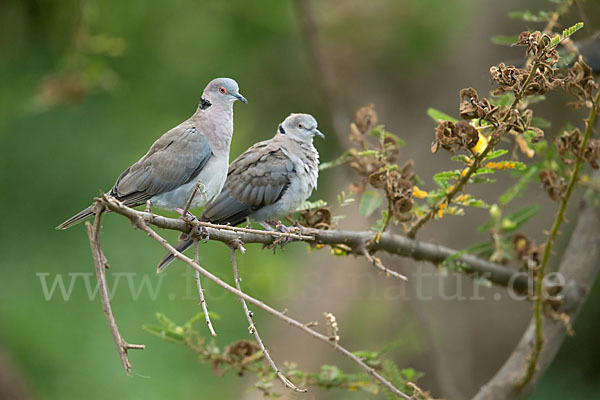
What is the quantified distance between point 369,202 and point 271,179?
66 cm

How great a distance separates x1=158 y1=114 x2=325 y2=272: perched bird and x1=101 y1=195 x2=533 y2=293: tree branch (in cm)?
56

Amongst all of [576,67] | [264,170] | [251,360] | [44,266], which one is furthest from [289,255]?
[576,67]

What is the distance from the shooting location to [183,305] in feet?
21.8

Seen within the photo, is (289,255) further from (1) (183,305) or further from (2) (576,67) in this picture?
(2) (576,67)

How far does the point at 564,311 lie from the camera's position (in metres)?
2.70

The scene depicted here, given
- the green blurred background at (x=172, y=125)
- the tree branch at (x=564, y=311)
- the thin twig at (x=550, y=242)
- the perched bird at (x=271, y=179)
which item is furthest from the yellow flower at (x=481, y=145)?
the green blurred background at (x=172, y=125)

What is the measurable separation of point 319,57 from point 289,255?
387cm

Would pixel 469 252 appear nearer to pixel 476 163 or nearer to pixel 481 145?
pixel 481 145

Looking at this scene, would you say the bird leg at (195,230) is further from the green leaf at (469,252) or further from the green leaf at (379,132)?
the green leaf at (469,252)

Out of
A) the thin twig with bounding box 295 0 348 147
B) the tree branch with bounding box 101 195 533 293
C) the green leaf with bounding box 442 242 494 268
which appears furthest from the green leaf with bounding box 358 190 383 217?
the thin twig with bounding box 295 0 348 147

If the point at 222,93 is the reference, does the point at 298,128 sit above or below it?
above

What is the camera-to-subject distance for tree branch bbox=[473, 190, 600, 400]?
2.54 meters

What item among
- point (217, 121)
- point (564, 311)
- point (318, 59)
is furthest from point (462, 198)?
point (318, 59)

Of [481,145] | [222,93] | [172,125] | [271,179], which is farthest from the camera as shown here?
[172,125]
